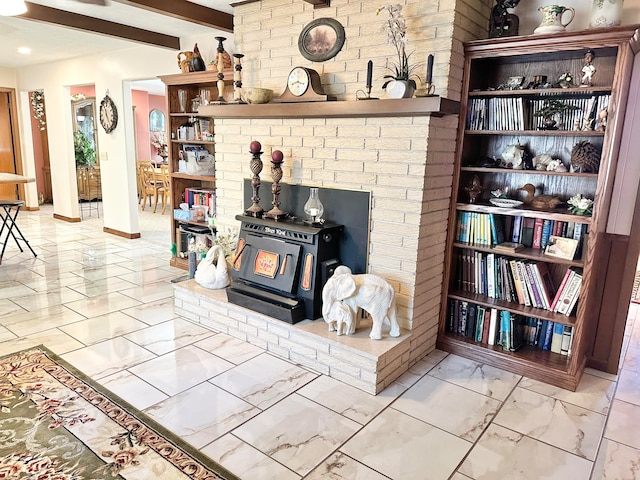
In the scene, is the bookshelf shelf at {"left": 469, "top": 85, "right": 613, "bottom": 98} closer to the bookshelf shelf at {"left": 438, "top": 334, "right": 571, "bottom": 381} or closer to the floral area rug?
the bookshelf shelf at {"left": 438, "top": 334, "right": 571, "bottom": 381}

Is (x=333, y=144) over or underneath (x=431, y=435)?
over

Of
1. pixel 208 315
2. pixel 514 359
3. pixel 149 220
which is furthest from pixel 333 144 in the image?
pixel 149 220

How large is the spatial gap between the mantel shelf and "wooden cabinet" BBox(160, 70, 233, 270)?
4.16 feet

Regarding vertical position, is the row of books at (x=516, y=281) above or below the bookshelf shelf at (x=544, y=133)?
below

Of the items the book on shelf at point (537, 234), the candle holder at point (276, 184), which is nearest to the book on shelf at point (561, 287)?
the book on shelf at point (537, 234)

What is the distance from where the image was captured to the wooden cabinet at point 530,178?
252cm

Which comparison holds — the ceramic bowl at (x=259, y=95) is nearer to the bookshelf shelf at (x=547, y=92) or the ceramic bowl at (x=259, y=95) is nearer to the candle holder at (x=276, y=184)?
the candle holder at (x=276, y=184)

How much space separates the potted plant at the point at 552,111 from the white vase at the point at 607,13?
0.44 metres

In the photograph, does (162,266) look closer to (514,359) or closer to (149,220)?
(149,220)

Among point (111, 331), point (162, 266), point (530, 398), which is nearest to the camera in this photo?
point (530, 398)

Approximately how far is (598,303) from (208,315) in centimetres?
267

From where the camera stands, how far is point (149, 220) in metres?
7.61

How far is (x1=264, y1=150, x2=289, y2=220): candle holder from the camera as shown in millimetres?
3168

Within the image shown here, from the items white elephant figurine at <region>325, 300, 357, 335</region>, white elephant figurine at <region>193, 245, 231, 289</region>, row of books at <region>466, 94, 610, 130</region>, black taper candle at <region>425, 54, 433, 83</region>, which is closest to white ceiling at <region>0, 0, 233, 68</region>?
black taper candle at <region>425, 54, 433, 83</region>
